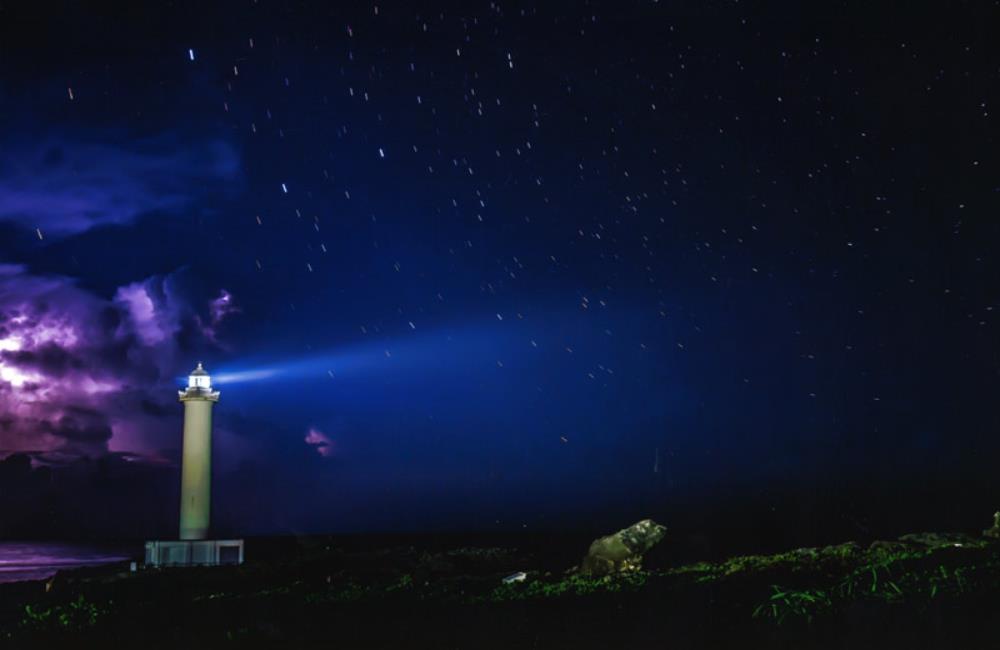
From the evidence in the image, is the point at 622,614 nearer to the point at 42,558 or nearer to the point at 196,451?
the point at 196,451

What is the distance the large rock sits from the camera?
23.5m

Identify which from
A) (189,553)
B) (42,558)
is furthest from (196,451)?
(42,558)

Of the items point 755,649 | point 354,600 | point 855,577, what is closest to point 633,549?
point 354,600

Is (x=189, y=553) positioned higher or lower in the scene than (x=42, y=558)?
lower

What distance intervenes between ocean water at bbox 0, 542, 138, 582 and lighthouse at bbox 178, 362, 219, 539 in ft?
117

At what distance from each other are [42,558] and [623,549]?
87.1 m

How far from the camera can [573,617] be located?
31.4ft

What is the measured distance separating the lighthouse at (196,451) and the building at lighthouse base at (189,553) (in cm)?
34

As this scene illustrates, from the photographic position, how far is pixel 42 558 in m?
92.4

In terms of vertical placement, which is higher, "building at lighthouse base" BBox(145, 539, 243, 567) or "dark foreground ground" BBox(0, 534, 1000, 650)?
"building at lighthouse base" BBox(145, 539, 243, 567)

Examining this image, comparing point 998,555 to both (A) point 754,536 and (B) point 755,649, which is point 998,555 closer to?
(B) point 755,649

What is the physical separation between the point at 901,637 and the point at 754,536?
237 feet

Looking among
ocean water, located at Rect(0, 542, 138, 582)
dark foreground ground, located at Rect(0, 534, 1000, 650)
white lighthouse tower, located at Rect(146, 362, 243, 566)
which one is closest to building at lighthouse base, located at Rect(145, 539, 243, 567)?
white lighthouse tower, located at Rect(146, 362, 243, 566)

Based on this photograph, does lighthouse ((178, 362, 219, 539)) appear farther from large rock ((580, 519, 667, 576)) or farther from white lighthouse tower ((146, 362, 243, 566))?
large rock ((580, 519, 667, 576))
